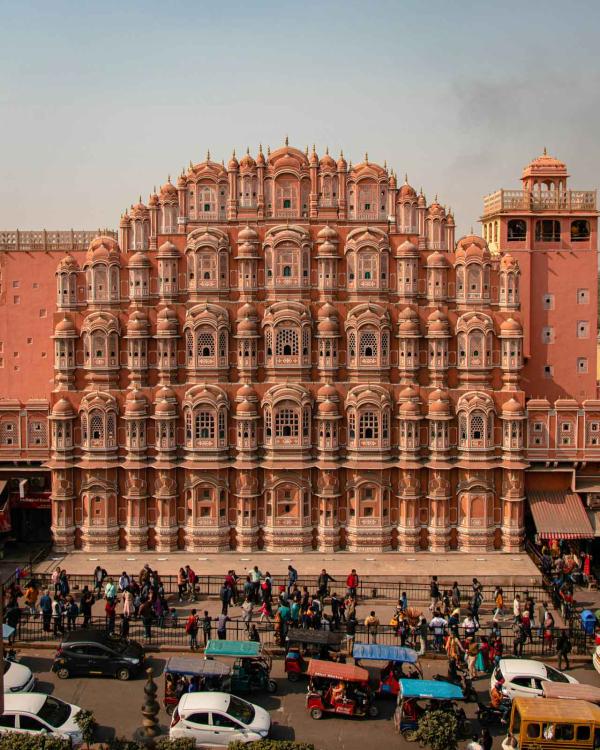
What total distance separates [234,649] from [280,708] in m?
2.62

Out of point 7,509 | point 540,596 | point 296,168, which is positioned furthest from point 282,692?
point 296,168

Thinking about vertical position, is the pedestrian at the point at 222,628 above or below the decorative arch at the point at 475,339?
below

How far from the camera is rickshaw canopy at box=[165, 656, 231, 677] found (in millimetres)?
33062

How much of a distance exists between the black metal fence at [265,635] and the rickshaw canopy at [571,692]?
18.8 ft

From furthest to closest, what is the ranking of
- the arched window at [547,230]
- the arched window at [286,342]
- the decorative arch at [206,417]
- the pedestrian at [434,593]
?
the arched window at [547,230]
the arched window at [286,342]
the decorative arch at [206,417]
the pedestrian at [434,593]

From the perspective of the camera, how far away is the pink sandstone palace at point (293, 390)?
174 ft

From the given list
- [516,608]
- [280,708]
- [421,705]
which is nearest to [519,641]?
[516,608]

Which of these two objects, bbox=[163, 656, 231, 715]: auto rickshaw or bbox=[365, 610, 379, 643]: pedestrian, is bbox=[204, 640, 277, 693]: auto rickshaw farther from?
bbox=[365, 610, 379, 643]: pedestrian

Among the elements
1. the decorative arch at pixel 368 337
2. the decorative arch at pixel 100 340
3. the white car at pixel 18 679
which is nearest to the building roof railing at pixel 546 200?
the decorative arch at pixel 368 337

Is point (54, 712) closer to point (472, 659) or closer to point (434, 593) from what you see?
point (472, 659)

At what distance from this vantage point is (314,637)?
3672 cm

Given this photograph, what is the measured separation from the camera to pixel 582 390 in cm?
6062

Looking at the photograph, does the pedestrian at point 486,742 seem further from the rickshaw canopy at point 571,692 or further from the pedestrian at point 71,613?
the pedestrian at point 71,613

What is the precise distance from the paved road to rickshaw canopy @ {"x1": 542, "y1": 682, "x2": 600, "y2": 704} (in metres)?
2.40
